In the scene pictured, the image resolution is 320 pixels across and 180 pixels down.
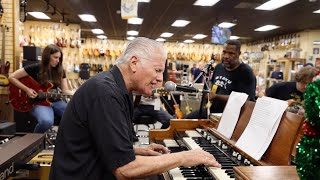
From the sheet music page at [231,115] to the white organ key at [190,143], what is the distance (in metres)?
0.28

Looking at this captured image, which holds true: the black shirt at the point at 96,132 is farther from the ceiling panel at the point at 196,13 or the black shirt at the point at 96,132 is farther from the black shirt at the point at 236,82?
the ceiling panel at the point at 196,13

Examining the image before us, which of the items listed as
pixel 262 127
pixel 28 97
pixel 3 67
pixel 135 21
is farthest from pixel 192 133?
pixel 135 21

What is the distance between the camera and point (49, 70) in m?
4.86

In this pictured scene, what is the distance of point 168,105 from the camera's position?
290 inches

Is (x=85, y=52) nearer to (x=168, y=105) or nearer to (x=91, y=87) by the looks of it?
(x=168, y=105)

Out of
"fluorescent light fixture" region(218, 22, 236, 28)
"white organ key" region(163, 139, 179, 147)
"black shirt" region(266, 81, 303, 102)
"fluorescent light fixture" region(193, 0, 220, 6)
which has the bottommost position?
"white organ key" region(163, 139, 179, 147)

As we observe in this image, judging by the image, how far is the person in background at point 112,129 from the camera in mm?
1452

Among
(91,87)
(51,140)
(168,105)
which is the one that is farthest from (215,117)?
(168,105)

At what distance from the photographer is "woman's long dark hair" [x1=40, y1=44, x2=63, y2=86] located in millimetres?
4773

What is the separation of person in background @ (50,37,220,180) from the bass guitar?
11.4ft

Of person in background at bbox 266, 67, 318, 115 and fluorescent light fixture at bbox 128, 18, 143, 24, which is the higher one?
fluorescent light fixture at bbox 128, 18, 143, 24

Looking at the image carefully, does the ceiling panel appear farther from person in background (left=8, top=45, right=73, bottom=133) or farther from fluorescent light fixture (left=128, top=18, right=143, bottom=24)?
person in background (left=8, top=45, right=73, bottom=133)

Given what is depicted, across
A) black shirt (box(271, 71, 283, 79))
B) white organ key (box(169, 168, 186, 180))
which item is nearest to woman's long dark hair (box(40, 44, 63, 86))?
white organ key (box(169, 168, 186, 180))

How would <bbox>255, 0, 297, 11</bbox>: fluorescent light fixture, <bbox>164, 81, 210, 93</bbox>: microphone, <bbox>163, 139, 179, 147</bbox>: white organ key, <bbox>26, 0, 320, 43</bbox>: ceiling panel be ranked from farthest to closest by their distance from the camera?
<bbox>26, 0, 320, 43</bbox>: ceiling panel < <bbox>255, 0, 297, 11</bbox>: fluorescent light fixture < <bbox>164, 81, 210, 93</bbox>: microphone < <bbox>163, 139, 179, 147</bbox>: white organ key
